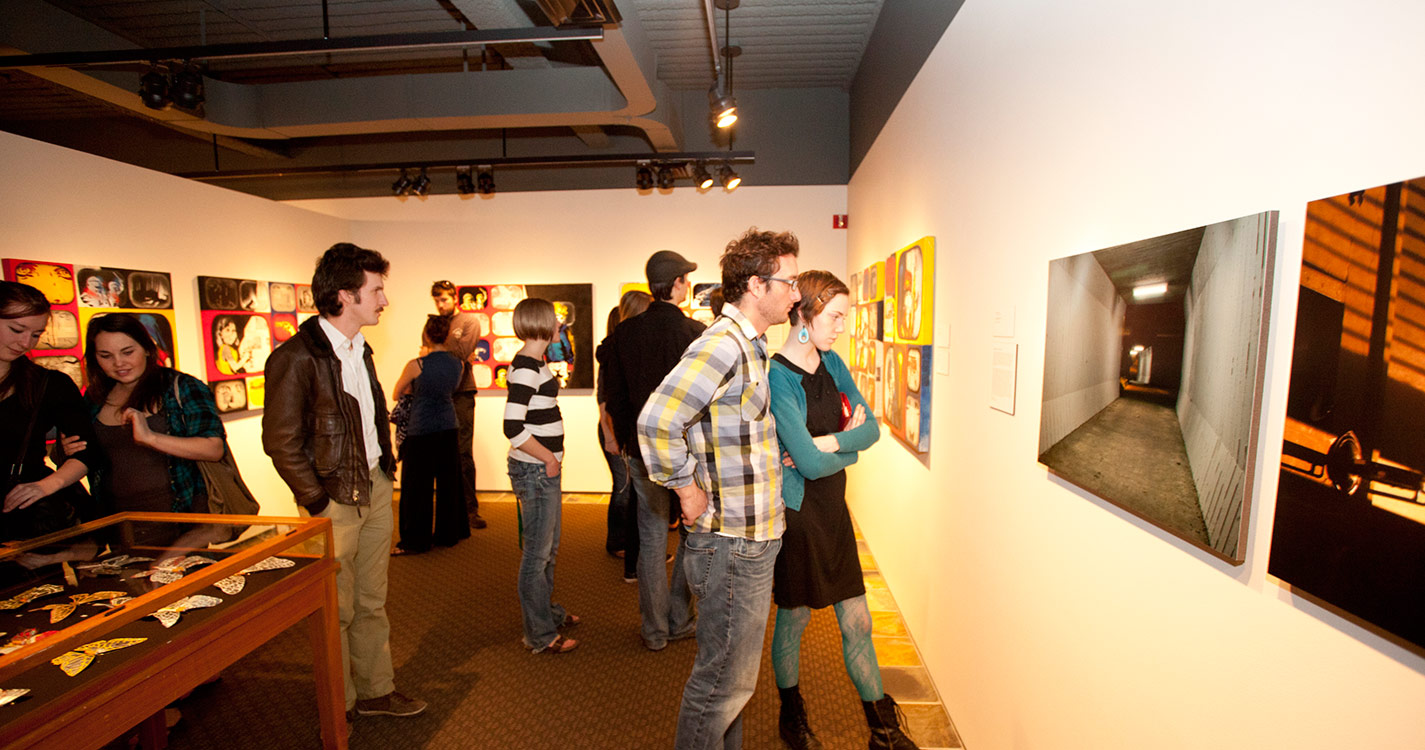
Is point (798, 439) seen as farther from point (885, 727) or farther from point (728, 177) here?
point (728, 177)

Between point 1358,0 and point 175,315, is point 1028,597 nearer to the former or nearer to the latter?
point 1358,0

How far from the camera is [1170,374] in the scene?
120 centimetres

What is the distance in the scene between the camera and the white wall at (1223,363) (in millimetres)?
986

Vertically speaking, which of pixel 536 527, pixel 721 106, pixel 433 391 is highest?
pixel 721 106

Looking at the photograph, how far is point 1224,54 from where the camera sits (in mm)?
1069

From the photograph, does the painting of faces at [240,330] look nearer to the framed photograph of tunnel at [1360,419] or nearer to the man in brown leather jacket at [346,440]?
the man in brown leather jacket at [346,440]

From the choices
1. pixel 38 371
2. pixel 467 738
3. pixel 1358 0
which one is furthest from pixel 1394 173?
pixel 38 371

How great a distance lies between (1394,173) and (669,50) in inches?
197

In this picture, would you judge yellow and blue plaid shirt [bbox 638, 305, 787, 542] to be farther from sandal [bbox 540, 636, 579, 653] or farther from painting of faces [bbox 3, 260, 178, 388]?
painting of faces [bbox 3, 260, 178, 388]

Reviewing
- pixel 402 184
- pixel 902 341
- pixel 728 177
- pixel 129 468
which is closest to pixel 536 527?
pixel 129 468

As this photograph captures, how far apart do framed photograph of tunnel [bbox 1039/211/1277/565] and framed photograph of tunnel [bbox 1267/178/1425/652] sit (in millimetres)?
86

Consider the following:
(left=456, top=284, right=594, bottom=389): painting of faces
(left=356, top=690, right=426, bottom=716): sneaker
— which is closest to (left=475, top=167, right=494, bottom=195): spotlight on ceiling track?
(left=456, top=284, right=594, bottom=389): painting of faces

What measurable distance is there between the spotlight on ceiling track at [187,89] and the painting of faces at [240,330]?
158 centimetres

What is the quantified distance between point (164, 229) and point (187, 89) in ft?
4.61
